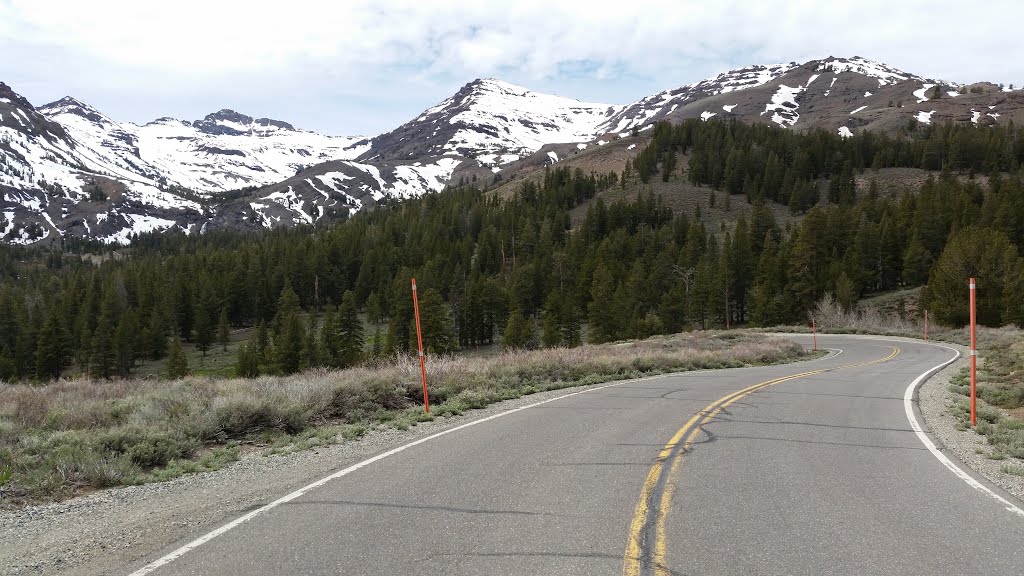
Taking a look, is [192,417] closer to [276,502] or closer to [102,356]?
[276,502]

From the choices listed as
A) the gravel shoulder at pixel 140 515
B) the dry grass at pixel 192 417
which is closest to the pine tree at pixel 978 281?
the dry grass at pixel 192 417

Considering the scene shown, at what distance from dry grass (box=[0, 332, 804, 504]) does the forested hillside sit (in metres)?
49.3

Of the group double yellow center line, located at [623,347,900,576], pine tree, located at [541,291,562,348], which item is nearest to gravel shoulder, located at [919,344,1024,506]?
double yellow center line, located at [623,347,900,576]

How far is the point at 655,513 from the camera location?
18.6ft

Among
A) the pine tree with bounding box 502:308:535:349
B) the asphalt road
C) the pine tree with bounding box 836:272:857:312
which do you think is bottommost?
the pine tree with bounding box 502:308:535:349

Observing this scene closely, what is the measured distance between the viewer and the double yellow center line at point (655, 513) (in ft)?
15.0

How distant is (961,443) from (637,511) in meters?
6.94

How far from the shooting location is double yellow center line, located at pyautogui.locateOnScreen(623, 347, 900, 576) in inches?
180

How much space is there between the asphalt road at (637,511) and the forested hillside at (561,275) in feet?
178

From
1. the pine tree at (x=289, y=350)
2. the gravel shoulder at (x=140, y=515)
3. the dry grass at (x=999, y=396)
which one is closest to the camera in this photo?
the gravel shoulder at (x=140, y=515)

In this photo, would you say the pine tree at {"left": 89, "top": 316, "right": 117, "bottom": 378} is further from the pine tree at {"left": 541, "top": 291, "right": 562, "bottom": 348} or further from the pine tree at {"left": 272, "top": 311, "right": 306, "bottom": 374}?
the pine tree at {"left": 541, "top": 291, "right": 562, "bottom": 348}

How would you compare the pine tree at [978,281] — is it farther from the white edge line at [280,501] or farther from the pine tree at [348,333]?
the pine tree at [348,333]

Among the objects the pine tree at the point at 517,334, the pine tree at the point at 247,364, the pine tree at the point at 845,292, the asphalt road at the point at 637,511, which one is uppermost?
the asphalt road at the point at 637,511

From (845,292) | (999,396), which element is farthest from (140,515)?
(845,292)
